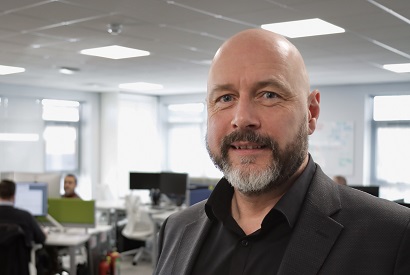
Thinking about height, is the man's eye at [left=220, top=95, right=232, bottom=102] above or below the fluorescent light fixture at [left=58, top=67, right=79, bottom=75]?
below

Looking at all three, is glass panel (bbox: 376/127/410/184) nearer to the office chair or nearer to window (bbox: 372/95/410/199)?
window (bbox: 372/95/410/199)

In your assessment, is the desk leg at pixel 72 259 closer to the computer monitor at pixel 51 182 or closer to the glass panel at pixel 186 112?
the computer monitor at pixel 51 182

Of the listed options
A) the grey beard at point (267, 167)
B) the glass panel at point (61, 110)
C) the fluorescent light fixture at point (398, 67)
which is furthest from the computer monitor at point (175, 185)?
the grey beard at point (267, 167)

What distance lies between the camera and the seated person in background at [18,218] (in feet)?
14.1

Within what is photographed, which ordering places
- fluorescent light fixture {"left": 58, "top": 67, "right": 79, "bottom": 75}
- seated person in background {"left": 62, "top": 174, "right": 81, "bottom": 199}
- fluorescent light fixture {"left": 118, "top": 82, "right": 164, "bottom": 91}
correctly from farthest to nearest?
fluorescent light fixture {"left": 118, "top": 82, "right": 164, "bottom": 91} < fluorescent light fixture {"left": 58, "top": 67, "right": 79, "bottom": 75} < seated person in background {"left": 62, "top": 174, "right": 81, "bottom": 199}

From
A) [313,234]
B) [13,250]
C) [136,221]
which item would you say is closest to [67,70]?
[136,221]

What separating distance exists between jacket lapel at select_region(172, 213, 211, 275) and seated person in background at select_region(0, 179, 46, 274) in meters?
3.40

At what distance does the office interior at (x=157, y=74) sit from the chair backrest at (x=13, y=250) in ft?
5.81

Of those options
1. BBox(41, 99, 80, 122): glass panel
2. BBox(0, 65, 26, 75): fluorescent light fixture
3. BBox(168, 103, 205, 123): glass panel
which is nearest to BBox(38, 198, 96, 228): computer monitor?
BBox(0, 65, 26, 75): fluorescent light fixture

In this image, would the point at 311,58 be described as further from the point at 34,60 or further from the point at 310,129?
the point at 310,129

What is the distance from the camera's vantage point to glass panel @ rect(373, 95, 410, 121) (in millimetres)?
8688

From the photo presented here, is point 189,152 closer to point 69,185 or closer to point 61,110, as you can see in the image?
point 61,110

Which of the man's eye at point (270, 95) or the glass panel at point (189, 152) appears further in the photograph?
the glass panel at point (189, 152)

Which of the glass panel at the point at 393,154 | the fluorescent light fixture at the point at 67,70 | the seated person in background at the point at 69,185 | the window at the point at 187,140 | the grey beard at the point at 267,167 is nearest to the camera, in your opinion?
the grey beard at the point at 267,167
